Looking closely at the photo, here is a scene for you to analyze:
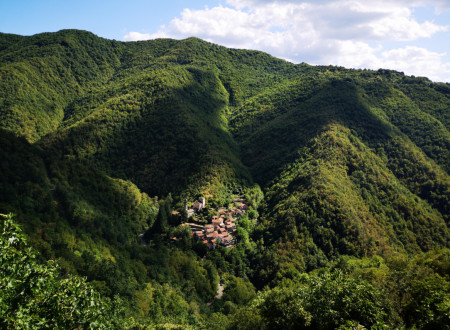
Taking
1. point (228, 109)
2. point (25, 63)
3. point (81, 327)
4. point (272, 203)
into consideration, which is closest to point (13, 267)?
point (81, 327)

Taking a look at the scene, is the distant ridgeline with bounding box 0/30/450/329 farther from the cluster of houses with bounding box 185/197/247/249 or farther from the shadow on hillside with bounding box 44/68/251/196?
the cluster of houses with bounding box 185/197/247/249

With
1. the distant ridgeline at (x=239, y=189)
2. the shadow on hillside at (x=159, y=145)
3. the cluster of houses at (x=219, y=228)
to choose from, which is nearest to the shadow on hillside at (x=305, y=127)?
the distant ridgeline at (x=239, y=189)

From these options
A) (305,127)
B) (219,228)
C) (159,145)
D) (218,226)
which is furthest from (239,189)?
(305,127)

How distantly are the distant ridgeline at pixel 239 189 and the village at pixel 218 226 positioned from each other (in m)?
2.10

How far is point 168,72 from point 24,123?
7937 centimetres

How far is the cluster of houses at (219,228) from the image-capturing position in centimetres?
6938

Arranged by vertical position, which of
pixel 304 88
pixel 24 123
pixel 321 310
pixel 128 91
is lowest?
pixel 321 310

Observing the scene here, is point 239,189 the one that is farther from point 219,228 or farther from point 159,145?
point 159,145

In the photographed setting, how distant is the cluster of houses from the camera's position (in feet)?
228

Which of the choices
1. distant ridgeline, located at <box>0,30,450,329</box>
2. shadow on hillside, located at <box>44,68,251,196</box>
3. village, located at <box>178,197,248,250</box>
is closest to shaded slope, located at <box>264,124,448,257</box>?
distant ridgeline, located at <box>0,30,450,329</box>

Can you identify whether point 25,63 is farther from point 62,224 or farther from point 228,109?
point 62,224

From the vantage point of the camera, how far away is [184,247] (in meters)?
63.7

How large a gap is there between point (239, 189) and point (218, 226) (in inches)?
1127

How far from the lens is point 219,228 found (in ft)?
244
